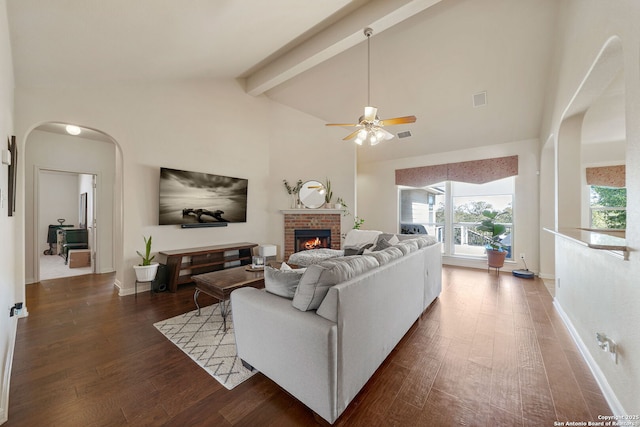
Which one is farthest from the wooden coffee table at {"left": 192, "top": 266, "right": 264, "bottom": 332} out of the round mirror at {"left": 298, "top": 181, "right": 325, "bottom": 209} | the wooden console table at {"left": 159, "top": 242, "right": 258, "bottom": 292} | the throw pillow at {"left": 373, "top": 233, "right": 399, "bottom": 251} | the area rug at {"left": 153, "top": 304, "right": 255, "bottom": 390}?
the round mirror at {"left": 298, "top": 181, "right": 325, "bottom": 209}

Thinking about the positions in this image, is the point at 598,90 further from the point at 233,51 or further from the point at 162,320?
the point at 162,320

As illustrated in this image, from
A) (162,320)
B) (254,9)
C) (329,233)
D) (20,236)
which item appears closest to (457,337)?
(162,320)

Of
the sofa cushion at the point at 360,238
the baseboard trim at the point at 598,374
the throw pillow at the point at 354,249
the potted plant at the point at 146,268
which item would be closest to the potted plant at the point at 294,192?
the sofa cushion at the point at 360,238

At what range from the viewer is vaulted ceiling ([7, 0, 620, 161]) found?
7.89 feet

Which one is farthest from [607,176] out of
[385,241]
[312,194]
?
[312,194]

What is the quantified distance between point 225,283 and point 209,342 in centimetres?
60

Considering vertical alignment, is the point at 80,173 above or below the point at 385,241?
above

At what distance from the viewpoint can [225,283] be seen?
280 cm

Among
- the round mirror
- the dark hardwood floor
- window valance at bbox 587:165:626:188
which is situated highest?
window valance at bbox 587:165:626:188

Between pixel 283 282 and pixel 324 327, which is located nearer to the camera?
pixel 324 327

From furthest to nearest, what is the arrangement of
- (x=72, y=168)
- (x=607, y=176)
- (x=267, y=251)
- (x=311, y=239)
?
(x=311, y=239) < (x=267, y=251) < (x=607, y=176) < (x=72, y=168)

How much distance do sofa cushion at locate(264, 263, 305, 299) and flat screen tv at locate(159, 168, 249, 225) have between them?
309cm

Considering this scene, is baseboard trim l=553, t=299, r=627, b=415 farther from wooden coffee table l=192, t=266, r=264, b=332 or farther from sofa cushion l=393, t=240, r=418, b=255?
wooden coffee table l=192, t=266, r=264, b=332

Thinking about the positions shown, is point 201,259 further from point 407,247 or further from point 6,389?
point 407,247
